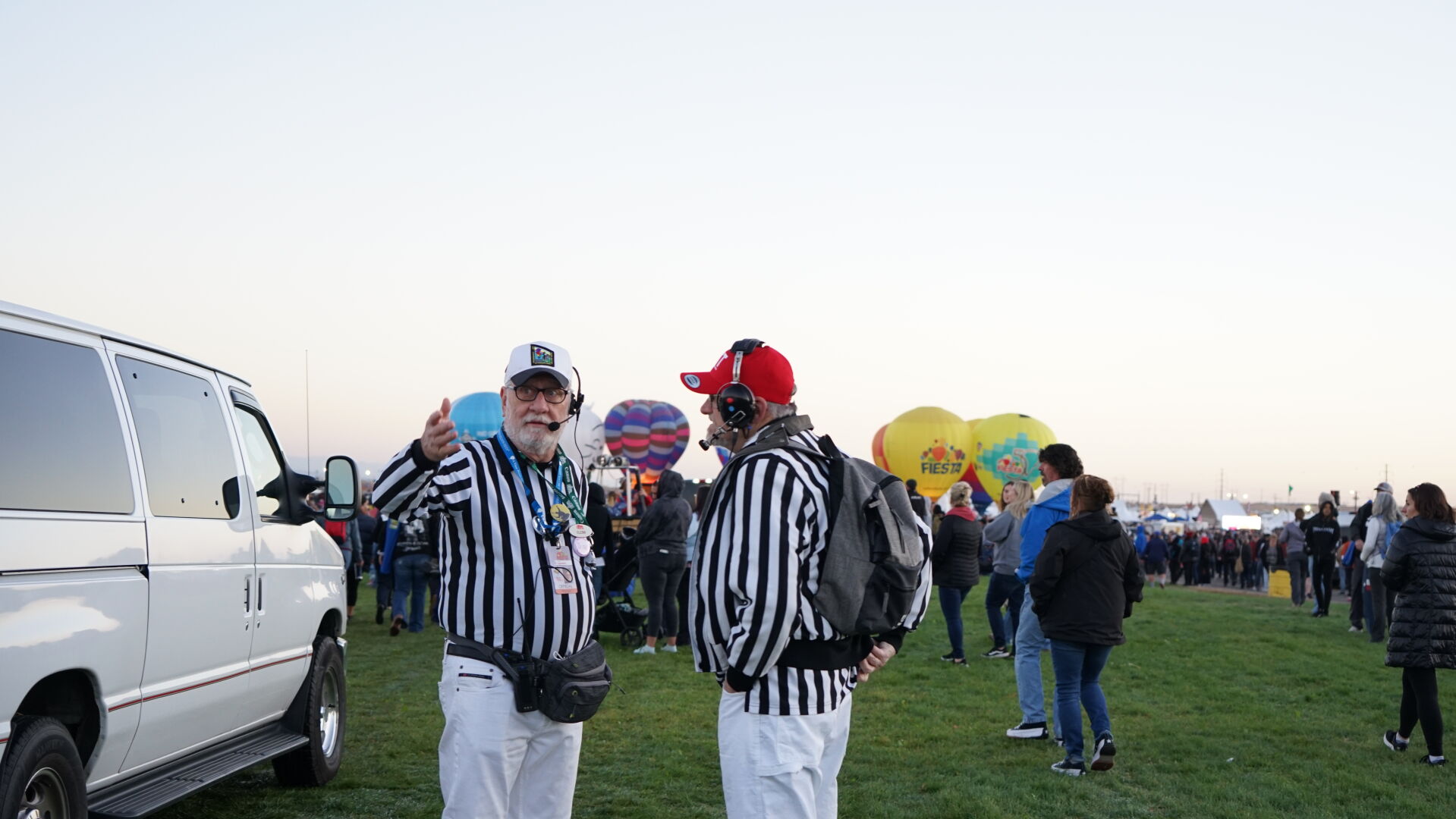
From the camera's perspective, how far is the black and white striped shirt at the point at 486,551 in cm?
383

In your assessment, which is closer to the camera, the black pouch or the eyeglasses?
the black pouch

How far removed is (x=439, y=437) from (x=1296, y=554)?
19967 millimetres

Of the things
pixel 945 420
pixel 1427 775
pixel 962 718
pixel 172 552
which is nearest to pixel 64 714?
pixel 172 552

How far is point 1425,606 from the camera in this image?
8.07 meters

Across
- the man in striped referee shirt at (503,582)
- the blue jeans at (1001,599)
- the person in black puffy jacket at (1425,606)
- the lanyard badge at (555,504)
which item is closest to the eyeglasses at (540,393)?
the man in striped referee shirt at (503,582)

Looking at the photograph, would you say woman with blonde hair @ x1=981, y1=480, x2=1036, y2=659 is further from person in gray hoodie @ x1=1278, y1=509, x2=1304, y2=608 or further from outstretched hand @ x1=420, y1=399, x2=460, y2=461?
person in gray hoodie @ x1=1278, y1=509, x2=1304, y2=608

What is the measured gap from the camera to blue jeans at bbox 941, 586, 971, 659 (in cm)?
1275

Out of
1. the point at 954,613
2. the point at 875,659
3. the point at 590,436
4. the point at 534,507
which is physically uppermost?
the point at 590,436

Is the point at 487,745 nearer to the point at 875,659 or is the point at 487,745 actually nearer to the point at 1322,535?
the point at 875,659

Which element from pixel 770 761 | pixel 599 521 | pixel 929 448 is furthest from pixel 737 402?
pixel 929 448

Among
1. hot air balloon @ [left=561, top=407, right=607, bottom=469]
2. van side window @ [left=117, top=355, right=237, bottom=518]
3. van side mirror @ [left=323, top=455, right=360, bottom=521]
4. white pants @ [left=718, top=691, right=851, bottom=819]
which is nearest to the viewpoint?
white pants @ [left=718, top=691, right=851, bottom=819]

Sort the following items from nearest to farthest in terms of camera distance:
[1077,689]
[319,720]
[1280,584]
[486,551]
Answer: [486,551], [319,720], [1077,689], [1280,584]

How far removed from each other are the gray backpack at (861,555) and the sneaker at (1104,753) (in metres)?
4.59

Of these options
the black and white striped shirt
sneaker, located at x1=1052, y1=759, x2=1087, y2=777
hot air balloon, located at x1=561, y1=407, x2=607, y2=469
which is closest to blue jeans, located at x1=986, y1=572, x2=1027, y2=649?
sneaker, located at x1=1052, y1=759, x2=1087, y2=777
